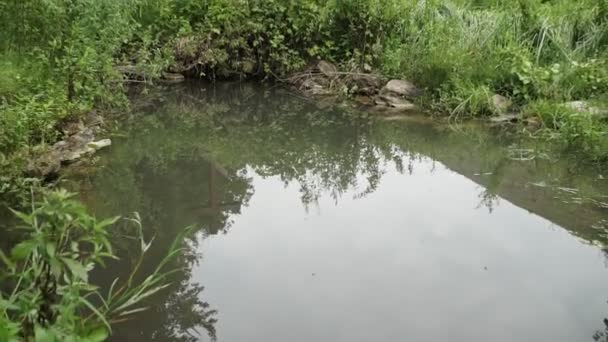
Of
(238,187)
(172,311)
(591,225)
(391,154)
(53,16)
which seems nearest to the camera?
(172,311)

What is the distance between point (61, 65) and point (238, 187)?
6.90 feet

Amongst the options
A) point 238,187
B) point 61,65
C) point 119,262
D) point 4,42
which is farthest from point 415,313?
point 4,42

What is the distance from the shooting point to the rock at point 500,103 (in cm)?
764

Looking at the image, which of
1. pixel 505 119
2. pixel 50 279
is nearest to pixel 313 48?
pixel 505 119

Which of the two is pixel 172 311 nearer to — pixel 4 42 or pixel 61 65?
pixel 61 65

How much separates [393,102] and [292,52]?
2195 millimetres

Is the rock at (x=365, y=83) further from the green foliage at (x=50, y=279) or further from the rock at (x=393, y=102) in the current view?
the green foliage at (x=50, y=279)

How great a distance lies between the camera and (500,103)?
772cm

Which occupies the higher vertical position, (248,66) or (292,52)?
(292,52)

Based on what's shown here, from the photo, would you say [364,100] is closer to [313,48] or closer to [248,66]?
[313,48]

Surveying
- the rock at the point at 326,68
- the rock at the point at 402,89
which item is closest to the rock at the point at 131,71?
the rock at the point at 326,68

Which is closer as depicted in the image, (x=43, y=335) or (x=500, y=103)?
(x=43, y=335)

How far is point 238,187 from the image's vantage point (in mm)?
5301

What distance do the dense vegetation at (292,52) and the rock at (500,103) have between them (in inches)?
3.5
